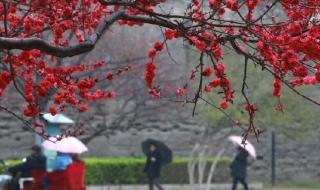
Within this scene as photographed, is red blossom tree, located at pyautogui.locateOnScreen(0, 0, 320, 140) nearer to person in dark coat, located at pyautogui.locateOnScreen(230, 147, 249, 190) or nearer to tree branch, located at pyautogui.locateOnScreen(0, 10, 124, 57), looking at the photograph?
tree branch, located at pyautogui.locateOnScreen(0, 10, 124, 57)

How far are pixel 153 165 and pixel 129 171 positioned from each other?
345 cm

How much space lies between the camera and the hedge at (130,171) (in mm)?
25578

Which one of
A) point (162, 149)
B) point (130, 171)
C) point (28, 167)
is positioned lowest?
point (130, 171)

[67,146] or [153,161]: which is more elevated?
[67,146]

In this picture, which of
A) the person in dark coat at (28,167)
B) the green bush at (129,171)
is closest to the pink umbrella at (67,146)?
the person in dark coat at (28,167)

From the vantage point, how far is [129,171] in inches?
1030

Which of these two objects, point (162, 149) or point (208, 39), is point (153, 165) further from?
point (208, 39)

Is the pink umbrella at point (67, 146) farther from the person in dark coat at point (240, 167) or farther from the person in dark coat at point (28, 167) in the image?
the person in dark coat at point (240, 167)

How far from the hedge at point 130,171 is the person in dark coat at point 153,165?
9.46 feet

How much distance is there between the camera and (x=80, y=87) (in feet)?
29.6

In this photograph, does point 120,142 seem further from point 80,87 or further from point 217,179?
point 80,87

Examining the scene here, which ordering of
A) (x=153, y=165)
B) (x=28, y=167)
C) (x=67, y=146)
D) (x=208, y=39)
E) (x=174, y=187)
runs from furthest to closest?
(x=174, y=187) → (x=153, y=165) → (x=67, y=146) → (x=28, y=167) → (x=208, y=39)

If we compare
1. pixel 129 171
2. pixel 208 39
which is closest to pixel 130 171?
pixel 129 171

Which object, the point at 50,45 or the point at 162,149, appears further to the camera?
the point at 162,149
